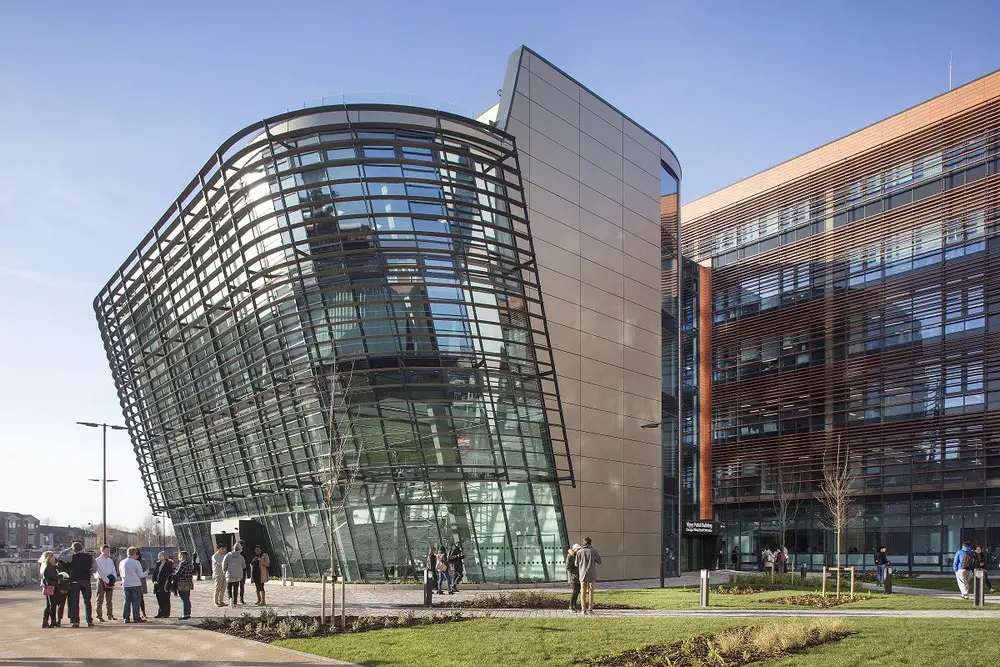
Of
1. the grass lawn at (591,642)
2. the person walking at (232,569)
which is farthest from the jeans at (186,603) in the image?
the grass lawn at (591,642)

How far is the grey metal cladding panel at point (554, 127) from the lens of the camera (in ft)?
122

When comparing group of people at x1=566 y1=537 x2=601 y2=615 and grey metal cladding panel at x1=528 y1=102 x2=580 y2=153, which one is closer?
group of people at x1=566 y1=537 x2=601 y2=615

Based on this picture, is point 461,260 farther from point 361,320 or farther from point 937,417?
point 937,417

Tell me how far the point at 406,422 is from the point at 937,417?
97.2 ft

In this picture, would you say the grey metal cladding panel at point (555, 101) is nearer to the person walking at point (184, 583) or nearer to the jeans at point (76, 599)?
the person walking at point (184, 583)

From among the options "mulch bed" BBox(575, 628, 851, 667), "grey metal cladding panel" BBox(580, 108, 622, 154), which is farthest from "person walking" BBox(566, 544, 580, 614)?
"grey metal cladding panel" BBox(580, 108, 622, 154)

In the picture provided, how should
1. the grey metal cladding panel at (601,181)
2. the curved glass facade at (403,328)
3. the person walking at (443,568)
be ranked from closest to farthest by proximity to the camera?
the person walking at (443,568) → the curved glass facade at (403,328) → the grey metal cladding panel at (601,181)

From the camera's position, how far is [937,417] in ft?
152

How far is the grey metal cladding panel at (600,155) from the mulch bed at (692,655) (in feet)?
94.6

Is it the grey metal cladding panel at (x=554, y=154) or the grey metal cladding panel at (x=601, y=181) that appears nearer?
the grey metal cladding panel at (x=554, y=154)

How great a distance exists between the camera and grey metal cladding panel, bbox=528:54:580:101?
37375 millimetres

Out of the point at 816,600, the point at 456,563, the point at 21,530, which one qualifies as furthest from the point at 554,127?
the point at 21,530

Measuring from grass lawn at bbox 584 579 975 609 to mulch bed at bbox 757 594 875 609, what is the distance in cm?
30

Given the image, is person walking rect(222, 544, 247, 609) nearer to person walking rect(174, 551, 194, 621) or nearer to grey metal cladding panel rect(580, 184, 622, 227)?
person walking rect(174, 551, 194, 621)
